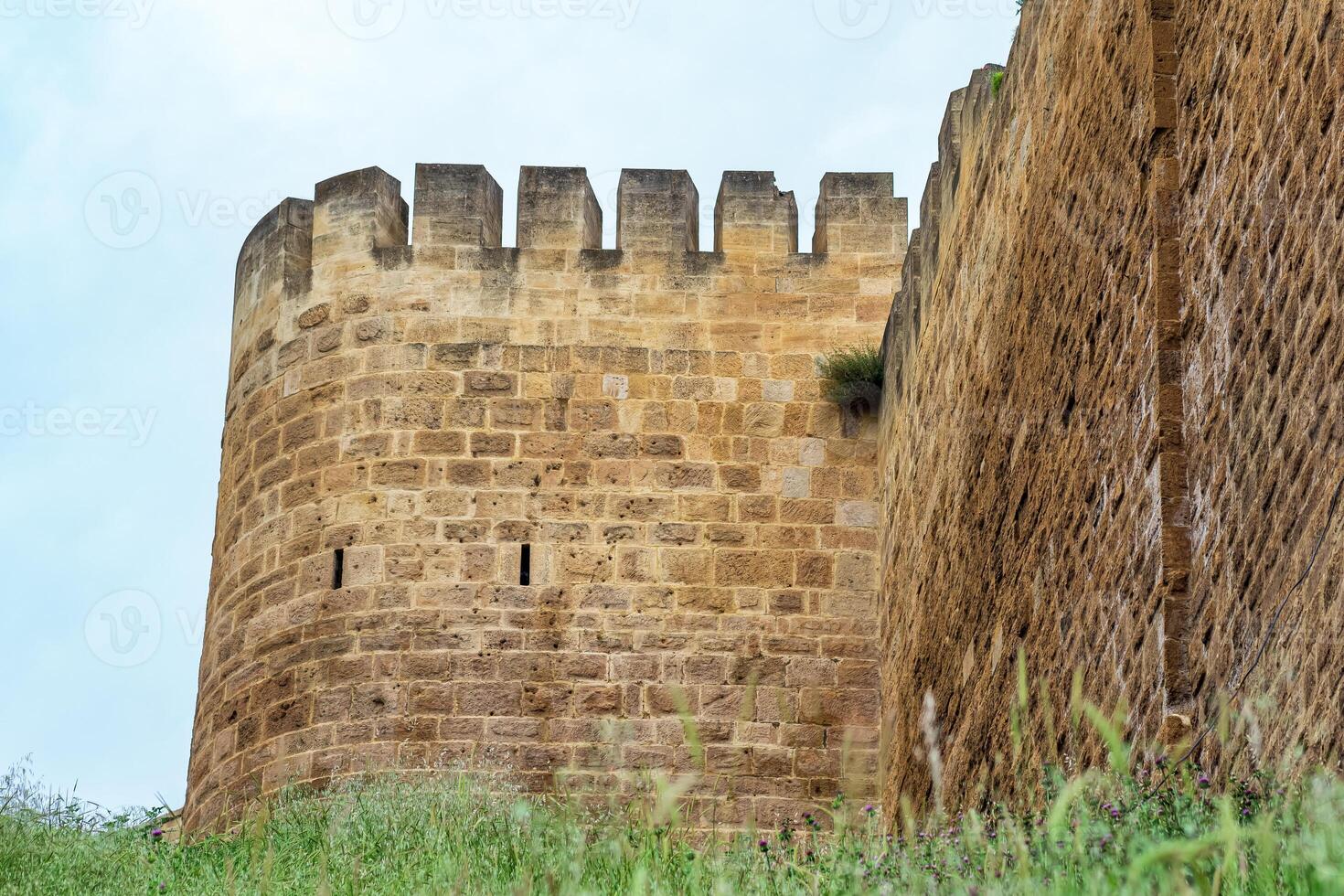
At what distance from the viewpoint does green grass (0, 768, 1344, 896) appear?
10.6ft

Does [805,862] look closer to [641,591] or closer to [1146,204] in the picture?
[1146,204]

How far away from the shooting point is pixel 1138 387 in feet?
18.4

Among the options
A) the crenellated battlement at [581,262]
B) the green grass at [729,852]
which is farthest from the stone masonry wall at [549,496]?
the green grass at [729,852]

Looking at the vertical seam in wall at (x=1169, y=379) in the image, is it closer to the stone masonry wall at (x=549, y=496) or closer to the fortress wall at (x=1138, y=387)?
the fortress wall at (x=1138, y=387)

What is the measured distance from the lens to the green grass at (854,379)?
10.7 m

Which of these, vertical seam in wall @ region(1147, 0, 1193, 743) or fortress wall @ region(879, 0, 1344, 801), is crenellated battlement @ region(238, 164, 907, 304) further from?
vertical seam in wall @ region(1147, 0, 1193, 743)

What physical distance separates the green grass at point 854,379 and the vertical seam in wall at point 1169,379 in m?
5.01

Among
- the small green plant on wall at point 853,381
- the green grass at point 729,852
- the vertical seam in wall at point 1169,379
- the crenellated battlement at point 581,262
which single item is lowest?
the green grass at point 729,852

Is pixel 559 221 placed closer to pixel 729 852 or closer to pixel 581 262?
pixel 581 262

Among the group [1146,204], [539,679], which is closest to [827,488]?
[539,679]

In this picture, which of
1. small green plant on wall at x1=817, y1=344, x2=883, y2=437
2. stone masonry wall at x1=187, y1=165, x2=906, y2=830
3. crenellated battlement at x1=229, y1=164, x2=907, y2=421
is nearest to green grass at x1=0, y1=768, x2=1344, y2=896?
stone masonry wall at x1=187, y1=165, x2=906, y2=830

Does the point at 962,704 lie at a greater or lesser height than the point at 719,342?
lesser

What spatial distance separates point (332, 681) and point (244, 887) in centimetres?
447

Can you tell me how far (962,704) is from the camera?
7750mm
